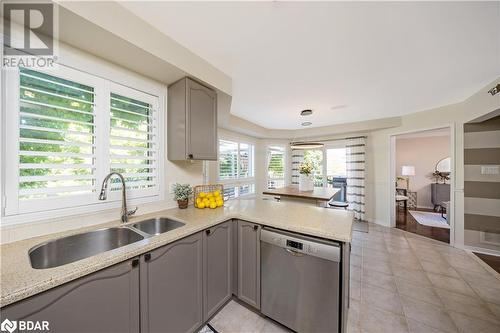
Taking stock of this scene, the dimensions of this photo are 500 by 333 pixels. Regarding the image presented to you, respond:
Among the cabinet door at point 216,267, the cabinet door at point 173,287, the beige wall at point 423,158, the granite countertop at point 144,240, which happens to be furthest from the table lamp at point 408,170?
the cabinet door at point 173,287

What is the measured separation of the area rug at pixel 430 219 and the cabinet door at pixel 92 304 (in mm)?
5600

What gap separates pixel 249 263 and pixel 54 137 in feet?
5.73

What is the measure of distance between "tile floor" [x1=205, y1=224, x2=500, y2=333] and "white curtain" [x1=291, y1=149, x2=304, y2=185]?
269 cm

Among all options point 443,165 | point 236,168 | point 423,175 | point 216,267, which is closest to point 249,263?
point 216,267

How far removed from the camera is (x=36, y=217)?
1128 millimetres

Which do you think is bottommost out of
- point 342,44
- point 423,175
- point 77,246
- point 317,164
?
point 77,246

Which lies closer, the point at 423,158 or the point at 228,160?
the point at 228,160

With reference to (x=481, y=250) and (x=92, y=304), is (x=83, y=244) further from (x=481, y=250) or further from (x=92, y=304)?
(x=481, y=250)

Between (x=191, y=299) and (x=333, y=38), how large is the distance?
7.73ft

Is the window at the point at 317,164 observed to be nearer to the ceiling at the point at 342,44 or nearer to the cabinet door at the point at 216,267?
the ceiling at the point at 342,44

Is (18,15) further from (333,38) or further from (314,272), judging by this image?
(314,272)

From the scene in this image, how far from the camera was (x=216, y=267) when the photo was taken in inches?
59.8

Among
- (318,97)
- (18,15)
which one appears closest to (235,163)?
(318,97)

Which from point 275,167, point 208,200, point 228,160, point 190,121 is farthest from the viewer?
point 275,167
